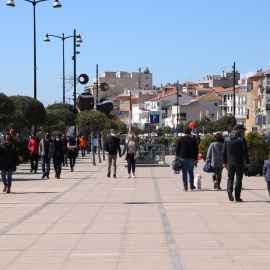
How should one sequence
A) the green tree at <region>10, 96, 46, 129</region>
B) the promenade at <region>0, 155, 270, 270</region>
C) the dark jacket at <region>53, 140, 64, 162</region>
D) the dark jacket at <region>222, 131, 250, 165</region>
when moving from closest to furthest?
the promenade at <region>0, 155, 270, 270</region>
the dark jacket at <region>222, 131, 250, 165</region>
the dark jacket at <region>53, 140, 64, 162</region>
the green tree at <region>10, 96, 46, 129</region>

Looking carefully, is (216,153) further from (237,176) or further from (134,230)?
(134,230)

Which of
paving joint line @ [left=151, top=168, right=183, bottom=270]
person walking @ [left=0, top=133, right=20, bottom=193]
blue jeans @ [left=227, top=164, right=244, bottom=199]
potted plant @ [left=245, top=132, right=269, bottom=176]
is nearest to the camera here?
paving joint line @ [left=151, top=168, right=183, bottom=270]

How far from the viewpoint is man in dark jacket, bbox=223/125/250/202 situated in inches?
542

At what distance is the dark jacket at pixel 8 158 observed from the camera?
16703 millimetres

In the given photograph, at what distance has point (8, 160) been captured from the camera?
1677cm

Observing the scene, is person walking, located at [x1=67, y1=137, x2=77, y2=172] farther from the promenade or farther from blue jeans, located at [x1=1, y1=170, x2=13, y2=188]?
blue jeans, located at [x1=1, y1=170, x2=13, y2=188]

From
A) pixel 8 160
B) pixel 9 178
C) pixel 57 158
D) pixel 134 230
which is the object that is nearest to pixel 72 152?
pixel 57 158

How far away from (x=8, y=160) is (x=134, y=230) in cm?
769

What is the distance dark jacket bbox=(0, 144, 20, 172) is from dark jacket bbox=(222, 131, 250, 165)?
5633 millimetres

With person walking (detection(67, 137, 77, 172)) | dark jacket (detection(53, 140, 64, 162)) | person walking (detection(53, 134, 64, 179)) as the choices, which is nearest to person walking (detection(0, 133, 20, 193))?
person walking (detection(53, 134, 64, 179))

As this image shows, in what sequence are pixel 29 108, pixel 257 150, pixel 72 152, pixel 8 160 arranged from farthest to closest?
pixel 29 108 → pixel 72 152 → pixel 257 150 → pixel 8 160

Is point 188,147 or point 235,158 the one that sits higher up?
point 188,147

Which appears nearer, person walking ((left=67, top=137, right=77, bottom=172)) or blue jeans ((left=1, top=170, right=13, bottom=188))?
blue jeans ((left=1, top=170, right=13, bottom=188))

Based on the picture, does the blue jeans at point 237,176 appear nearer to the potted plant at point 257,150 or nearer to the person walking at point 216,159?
the person walking at point 216,159
